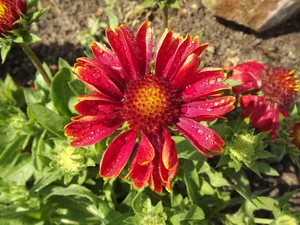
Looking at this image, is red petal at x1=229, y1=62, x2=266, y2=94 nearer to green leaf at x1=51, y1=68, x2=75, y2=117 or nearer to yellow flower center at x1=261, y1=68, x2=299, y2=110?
yellow flower center at x1=261, y1=68, x2=299, y2=110

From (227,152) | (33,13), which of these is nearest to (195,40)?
(227,152)

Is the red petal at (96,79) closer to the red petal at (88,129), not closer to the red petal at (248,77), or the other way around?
the red petal at (88,129)

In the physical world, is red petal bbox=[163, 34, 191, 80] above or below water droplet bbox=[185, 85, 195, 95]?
above

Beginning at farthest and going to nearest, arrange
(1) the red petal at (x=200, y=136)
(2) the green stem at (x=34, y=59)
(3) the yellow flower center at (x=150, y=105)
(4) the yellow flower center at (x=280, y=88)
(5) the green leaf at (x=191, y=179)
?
1. (4) the yellow flower center at (x=280, y=88)
2. (5) the green leaf at (x=191, y=179)
3. (2) the green stem at (x=34, y=59)
4. (3) the yellow flower center at (x=150, y=105)
5. (1) the red petal at (x=200, y=136)

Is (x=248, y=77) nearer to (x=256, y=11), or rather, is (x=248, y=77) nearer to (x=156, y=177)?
(x=256, y=11)

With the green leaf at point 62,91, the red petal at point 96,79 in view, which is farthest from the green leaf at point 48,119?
the red petal at point 96,79

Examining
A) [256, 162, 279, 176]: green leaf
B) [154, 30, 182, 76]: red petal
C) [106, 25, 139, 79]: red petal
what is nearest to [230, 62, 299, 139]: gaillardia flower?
[256, 162, 279, 176]: green leaf
